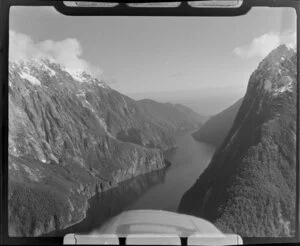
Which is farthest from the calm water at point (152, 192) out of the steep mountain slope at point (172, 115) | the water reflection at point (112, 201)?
the steep mountain slope at point (172, 115)

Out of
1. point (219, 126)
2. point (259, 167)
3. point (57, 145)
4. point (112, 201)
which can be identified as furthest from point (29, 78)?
point (259, 167)

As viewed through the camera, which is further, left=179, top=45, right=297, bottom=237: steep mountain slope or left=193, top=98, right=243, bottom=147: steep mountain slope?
left=193, top=98, right=243, bottom=147: steep mountain slope

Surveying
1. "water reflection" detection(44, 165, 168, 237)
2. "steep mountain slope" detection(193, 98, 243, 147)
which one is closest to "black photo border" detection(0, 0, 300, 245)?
"water reflection" detection(44, 165, 168, 237)

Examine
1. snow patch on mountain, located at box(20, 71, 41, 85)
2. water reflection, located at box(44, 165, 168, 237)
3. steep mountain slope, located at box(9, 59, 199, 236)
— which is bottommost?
water reflection, located at box(44, 165, 168, 237)

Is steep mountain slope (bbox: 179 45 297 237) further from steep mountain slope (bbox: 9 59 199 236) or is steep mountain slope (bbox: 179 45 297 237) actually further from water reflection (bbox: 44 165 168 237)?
steep mountain slope (bbox: 9 59 199 236)

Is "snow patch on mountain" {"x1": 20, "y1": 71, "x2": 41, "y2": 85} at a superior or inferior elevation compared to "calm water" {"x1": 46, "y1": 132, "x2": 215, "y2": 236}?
superior

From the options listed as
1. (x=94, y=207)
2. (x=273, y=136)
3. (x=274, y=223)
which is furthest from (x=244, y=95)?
(x=94, y=207)

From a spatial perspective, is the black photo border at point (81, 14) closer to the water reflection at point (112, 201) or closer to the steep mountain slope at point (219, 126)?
the water reflection at point (112, 201)
